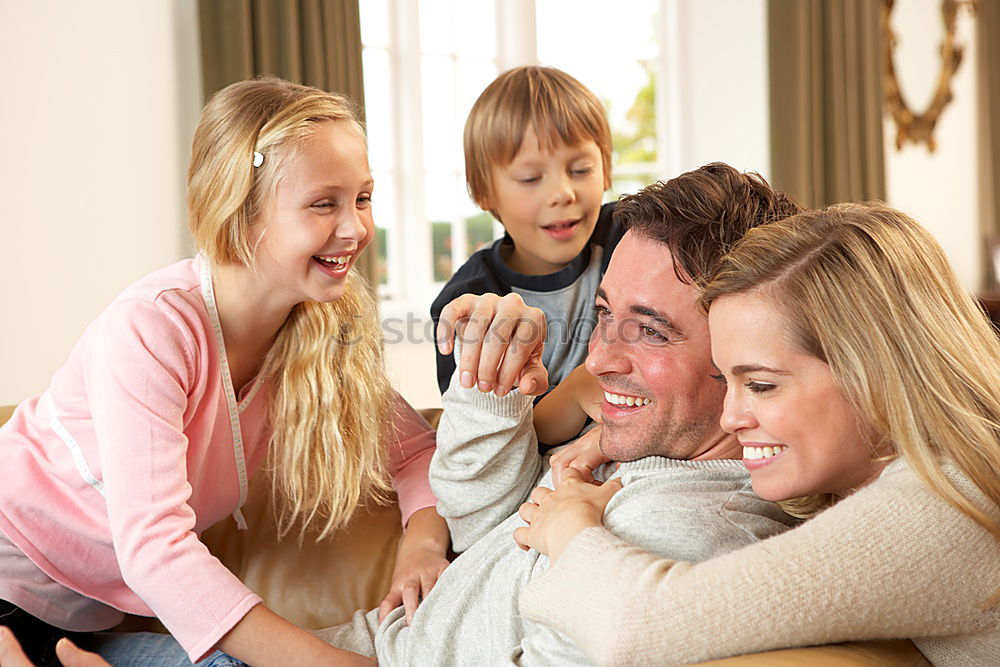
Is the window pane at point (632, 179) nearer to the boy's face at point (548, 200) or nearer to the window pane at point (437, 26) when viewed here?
the window pane at point (437, 26)

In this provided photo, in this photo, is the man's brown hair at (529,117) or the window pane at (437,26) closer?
the man's brown hair at (529,117)

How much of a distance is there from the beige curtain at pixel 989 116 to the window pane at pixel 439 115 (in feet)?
13.4

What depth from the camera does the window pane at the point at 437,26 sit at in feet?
15.8

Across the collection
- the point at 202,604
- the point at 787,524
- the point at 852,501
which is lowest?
the point at 202,604

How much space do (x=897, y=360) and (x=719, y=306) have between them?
0.22 m

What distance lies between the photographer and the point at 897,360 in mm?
1062

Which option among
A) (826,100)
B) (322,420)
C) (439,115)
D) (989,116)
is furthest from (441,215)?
(989,116)

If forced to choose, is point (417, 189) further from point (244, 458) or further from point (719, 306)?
point (719, 306)

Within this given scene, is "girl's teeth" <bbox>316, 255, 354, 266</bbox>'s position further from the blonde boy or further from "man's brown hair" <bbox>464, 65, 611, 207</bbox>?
"man's brown hair" <bbox>464, 65, 611, 207</bbox>

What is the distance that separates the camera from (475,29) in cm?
503

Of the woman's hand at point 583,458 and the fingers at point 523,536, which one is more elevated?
the woman's hand at point 583,458

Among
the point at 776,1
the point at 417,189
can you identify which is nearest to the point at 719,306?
the point at 417,189

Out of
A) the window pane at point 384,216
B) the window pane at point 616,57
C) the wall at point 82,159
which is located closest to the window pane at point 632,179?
the window pane at point 616,57

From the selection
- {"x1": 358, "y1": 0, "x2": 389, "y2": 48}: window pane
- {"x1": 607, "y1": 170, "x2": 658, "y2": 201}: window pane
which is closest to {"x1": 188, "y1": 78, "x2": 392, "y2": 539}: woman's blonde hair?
{"x1": 358, "y1": 0, "x2": 389, "y2": 48}: window pane
